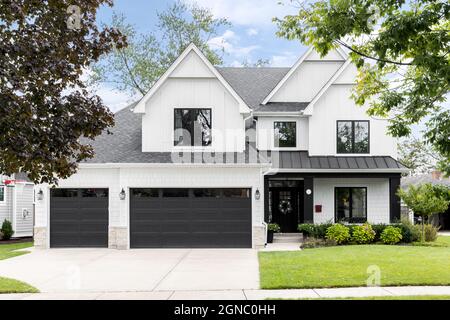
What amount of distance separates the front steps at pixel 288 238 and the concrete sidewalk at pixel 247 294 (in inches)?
455

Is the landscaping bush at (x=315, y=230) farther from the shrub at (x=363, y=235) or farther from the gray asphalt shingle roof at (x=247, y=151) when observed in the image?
the gray asphalt shingle roof at (x=247, y=151)

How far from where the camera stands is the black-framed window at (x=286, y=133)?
24453 mm

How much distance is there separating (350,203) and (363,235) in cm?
323

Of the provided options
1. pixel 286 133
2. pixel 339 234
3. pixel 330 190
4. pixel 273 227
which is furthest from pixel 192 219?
pixel 330 190

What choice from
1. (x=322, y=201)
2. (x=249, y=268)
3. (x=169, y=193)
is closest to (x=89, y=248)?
(x=169, y=193)

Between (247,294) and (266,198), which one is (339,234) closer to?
(266,198)

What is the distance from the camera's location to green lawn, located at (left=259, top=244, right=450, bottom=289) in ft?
38.2

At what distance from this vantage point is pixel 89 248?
20.7 meters

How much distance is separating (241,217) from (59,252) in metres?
7.16

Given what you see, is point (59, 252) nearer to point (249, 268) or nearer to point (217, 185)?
point (217, 185)

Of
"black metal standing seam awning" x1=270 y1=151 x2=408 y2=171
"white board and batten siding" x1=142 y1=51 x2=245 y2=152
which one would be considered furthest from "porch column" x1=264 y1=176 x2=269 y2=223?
"white board and batten siding" x1=142 y1=51 x2=245 y2=152

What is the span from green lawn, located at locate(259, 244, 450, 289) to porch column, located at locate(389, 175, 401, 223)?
495 centimetres

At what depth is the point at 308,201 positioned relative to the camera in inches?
902

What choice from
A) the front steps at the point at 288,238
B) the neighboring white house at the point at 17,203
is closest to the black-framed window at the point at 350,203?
the front steps at the point at 288,238
